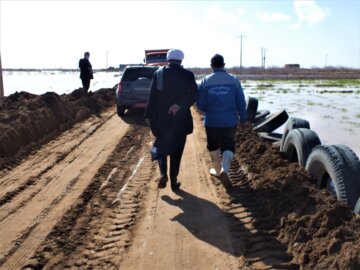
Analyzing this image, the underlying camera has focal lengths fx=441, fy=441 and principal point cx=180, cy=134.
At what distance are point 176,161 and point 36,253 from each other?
8.80 ft

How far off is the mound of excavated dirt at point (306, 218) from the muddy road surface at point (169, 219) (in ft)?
0.04

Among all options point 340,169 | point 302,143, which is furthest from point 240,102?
point 340,169

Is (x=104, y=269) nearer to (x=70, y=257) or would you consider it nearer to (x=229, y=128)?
(x=70, y=257)

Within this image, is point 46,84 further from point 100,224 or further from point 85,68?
point 100,224

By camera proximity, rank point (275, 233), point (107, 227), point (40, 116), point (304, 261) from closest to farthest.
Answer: point (304, 261), point (275, 233), point (107, 227), point (40, 116)

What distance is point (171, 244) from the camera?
4.75 metres

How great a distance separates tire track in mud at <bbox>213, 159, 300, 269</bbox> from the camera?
4258 mm

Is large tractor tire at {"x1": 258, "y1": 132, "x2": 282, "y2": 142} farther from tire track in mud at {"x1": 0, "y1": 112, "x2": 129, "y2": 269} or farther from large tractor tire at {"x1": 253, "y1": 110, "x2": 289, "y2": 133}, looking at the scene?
tire track in mud at {"x1": 0, "y1": 112, "x2": 129, "y2": 269}

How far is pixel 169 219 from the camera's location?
5512mm

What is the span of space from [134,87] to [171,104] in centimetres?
946

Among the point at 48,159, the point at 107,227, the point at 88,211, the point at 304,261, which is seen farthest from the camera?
the point at 48,159

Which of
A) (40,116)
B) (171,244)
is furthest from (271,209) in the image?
(40,116)

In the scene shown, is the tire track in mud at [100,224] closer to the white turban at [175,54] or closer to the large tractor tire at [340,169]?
the white turban at [175,54]

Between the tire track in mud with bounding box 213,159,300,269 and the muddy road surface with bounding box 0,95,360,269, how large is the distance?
0.03 ft
